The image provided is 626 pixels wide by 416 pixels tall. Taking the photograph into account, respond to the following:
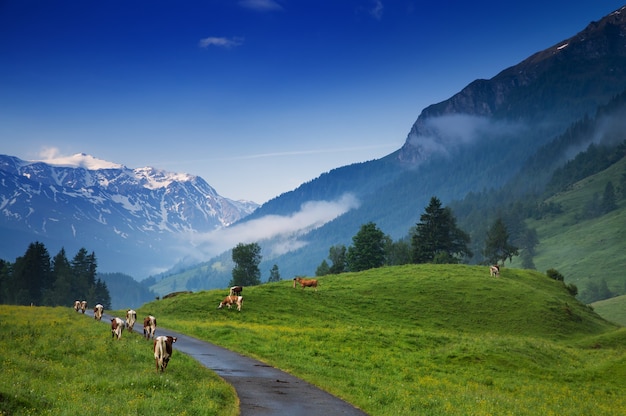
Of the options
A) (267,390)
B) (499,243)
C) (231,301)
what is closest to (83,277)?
(231,301)

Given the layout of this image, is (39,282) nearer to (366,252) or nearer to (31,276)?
(31,276)

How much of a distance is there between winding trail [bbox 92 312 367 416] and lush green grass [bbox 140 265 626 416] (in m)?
1.36

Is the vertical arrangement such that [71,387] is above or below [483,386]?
above

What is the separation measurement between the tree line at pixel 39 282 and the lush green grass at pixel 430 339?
8312 cm

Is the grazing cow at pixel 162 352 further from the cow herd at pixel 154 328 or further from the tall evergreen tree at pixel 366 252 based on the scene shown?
the tall evergreen tree at pixel 366 252

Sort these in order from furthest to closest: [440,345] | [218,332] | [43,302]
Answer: [43,302] → [440,345] → [218,332]

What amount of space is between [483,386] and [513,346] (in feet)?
52.7

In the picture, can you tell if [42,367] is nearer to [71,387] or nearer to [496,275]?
[71,387]

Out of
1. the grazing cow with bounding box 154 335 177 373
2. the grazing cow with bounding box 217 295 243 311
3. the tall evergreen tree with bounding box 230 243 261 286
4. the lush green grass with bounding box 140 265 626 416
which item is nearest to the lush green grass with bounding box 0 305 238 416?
the grazing cow with bounding box 154 335 177 373

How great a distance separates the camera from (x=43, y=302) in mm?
135125

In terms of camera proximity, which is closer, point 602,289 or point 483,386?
point 483,386

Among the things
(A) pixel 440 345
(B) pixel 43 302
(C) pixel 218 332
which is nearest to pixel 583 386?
(A) pixel 440 345

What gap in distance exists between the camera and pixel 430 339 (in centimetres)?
4719

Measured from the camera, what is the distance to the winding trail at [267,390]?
64.0 ft
